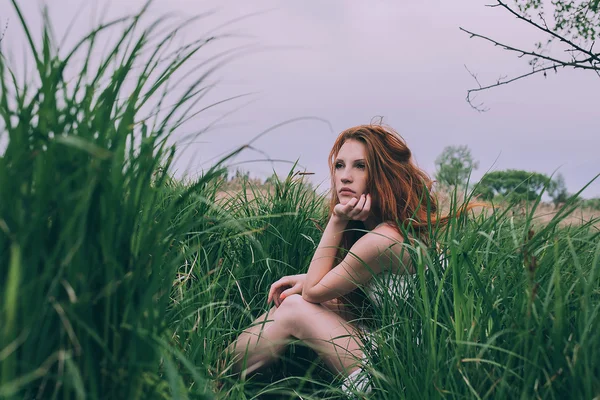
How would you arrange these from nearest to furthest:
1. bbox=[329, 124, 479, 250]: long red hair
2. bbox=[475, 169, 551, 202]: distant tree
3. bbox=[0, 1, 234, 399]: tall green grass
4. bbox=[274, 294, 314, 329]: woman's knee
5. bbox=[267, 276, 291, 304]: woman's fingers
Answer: bbox=[0, 1, 234, 399]: tall green grass < bbox=[475, 169, 551, 202]: distant tree < bbox=[274, 294, 314, 329]: woman's knee < bbox=[329, 124, 479, 250]: long red hair < bbox=[267, 276, 291, 304]: woman's fingers

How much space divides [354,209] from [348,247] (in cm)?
43

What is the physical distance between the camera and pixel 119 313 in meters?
1.18

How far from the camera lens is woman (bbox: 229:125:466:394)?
2475 millimetres

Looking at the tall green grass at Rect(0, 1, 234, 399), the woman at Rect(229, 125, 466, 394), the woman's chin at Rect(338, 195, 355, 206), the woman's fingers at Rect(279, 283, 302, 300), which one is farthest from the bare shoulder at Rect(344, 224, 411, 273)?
the tall green grass at Rect(0, 1, 234, 399)

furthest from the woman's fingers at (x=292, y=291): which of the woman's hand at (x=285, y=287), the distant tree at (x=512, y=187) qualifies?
the distant tree at (x=512, y=187)

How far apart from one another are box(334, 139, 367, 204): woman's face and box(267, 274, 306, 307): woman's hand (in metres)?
0.47

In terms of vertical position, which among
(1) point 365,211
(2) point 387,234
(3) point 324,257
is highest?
(1) point 365,211

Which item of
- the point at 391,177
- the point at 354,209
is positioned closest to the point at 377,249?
the point at 354,209

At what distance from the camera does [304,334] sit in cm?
258

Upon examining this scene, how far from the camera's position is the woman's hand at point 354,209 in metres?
2.64

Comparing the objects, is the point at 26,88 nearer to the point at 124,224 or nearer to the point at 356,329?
the point at 124,224

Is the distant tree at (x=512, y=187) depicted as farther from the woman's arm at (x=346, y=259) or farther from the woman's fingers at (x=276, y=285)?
the woman's fingers at (x=276, y=285)

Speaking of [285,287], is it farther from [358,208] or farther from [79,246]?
[79,246]

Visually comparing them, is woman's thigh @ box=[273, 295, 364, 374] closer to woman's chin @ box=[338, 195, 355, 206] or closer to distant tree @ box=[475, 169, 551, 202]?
woman's chin @ box=[338, 195, 355, 206]
